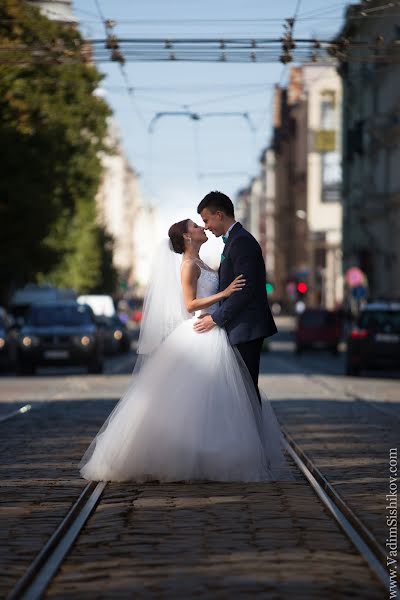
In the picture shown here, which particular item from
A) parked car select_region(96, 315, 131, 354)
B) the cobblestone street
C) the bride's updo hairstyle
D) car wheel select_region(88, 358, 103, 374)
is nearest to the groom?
the bride's updo hairstyle

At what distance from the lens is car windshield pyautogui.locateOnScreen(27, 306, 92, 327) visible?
35.2 m

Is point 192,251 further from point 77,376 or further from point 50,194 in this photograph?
point 50,194

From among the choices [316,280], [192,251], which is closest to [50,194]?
[192,251]

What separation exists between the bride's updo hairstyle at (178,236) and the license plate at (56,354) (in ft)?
75.0

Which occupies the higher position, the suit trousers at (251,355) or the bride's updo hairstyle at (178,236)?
the bride's updo hairstyle at (178,236)

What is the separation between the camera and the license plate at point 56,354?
33.8m

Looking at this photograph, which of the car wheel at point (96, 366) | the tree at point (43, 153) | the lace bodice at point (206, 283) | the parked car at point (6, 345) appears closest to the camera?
the lace bodice at point (206, 283)

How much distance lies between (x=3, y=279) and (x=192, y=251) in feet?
141

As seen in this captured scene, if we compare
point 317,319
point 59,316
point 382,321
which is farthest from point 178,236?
point 317,319

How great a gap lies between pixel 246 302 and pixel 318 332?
45.4 metres

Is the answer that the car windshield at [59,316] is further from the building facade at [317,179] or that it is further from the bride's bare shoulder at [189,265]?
the building facade at [317,179]

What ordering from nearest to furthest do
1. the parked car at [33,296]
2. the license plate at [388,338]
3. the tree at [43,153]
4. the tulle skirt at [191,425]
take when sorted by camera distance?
the tulle skirt at [191,425] < the license plate at [388,338] < the tree at [43,153] < the parked car at [33,296]

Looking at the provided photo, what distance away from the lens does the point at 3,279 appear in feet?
176

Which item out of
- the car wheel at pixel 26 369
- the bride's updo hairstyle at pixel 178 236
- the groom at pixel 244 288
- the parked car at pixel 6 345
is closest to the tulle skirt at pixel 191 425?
the groom at pixel 244 288
